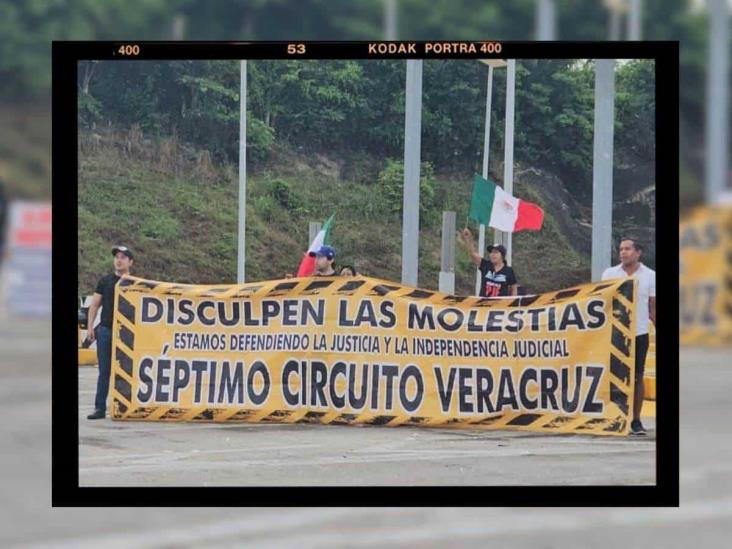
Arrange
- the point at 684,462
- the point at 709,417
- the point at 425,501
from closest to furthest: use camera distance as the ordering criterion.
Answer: the point at 425,501 → the point at 684,462 → the point at 709,417

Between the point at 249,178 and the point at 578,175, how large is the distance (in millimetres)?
1470

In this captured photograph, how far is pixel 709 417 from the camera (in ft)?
42.8

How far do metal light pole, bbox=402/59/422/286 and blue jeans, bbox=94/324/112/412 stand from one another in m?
1.38

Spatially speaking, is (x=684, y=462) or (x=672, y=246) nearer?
(x=672, y=246)

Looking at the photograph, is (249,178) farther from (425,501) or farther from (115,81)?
(425,501)

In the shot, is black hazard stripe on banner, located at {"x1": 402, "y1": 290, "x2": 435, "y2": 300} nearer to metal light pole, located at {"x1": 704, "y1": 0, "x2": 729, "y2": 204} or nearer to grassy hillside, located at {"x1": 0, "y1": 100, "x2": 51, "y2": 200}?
grassy hillside, located at {"x1": 0, "y1": 100, "x2": 51, "y2": 200}

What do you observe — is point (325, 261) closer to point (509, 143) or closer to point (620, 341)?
point (509, 143)

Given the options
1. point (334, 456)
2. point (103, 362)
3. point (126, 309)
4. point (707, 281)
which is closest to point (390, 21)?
point (707, 281)

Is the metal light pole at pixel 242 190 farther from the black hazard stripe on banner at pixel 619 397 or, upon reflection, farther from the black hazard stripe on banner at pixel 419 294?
the black hazard stripe on banner at pixel 619 397

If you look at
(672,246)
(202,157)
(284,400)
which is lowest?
(284,400)

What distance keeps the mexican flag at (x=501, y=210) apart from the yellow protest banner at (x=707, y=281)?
1403 cm

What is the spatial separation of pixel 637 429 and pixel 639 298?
0.60 meters

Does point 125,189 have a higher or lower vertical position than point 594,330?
higher

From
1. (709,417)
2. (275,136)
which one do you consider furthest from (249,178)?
(709,417)
